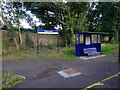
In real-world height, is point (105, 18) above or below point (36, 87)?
above

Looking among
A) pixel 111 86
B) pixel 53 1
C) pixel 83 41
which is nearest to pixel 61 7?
pixel 53 1

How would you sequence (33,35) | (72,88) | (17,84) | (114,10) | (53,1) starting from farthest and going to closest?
(114,10), (33,35), (53,1), (17,84), (72,88)

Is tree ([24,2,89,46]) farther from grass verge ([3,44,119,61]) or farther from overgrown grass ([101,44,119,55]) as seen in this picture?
overgrown grass ([101,44,119,55])

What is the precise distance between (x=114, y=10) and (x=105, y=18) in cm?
223

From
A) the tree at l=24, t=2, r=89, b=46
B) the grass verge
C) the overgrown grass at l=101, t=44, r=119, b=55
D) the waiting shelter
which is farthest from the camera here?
the tree at l=24, t=2, r=89, b=46

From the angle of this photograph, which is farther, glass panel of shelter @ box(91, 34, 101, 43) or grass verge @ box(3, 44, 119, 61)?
glass panel of shelter @ box(91, 34, 101, 43)

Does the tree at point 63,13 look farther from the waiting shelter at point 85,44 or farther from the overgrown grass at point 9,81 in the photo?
the overgrown grass at point 9,81

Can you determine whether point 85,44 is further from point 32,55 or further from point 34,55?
point 32,55

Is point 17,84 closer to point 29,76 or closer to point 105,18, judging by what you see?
point 29,76

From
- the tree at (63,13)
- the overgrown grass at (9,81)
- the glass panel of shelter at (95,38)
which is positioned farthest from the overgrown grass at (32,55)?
the tree at (63,13)

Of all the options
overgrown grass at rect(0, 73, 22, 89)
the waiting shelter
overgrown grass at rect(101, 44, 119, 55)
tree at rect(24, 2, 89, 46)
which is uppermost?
tree at rect(24, 2, 89, 46)

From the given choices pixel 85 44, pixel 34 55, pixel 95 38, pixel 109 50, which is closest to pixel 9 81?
pixel 34 55

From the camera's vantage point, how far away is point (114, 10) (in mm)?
16297

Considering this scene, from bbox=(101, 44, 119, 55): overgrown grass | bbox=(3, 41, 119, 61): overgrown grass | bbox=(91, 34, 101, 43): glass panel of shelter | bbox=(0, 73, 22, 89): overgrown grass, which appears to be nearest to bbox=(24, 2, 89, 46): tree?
bbox=(91, 34, 101, 43): glass panel of shelter
